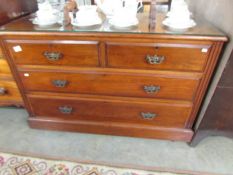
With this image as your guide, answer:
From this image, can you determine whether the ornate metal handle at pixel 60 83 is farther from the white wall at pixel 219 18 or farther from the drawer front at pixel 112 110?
the white wall at pixel 219 18

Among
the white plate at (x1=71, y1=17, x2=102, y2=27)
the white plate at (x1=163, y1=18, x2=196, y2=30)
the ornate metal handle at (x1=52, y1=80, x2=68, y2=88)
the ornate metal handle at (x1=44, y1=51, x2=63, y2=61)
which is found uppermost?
the white plate at (x1=163, y1=18, x2=196, y2=30)

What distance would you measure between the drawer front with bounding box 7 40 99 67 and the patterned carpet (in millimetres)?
697

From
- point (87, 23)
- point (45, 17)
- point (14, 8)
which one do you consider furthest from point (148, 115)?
point (14, 8)

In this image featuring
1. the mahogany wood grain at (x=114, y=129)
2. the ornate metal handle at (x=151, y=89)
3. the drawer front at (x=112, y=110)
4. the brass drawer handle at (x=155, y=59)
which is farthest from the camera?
the mahogany wood grain at (x=114, y=129)

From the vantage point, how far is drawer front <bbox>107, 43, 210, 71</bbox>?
3.21ft

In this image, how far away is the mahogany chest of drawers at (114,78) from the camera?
1.00m

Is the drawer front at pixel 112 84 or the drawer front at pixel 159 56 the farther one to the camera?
the drawer front at pixel 112 84

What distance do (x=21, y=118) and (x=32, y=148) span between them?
0.40m

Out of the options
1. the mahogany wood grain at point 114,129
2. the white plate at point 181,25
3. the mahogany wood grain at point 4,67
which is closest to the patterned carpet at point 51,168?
the mahogany wood grain at point 114,129

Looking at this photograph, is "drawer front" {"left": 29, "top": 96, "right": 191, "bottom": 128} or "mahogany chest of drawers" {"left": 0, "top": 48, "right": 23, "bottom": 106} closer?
"drawer front" {"left": 29, "top": 96, "right": 191, "bottom": 128}

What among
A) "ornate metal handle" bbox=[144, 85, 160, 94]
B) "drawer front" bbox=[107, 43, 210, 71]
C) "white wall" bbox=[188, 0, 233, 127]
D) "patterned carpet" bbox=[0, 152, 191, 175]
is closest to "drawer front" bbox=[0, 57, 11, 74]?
"patterned carpet" bbox=[0, 152, 191, 175]

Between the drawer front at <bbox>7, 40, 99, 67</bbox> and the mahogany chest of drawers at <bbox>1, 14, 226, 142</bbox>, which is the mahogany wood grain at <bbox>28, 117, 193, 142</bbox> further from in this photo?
the drawer front at <bbox>7, 40, 99, 67</bbox>

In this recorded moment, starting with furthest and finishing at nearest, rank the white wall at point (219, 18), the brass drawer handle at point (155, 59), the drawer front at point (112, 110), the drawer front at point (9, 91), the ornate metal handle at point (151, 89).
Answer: the drawer front at point (9, 91) < the drawer front at point (112, 110) < the ornate metal handle at point (151, 89) < the brass drawer handle at point (155, 59) < the white wall at point (219, 18)

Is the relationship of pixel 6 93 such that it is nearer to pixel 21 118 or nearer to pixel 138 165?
pixel 21 118
